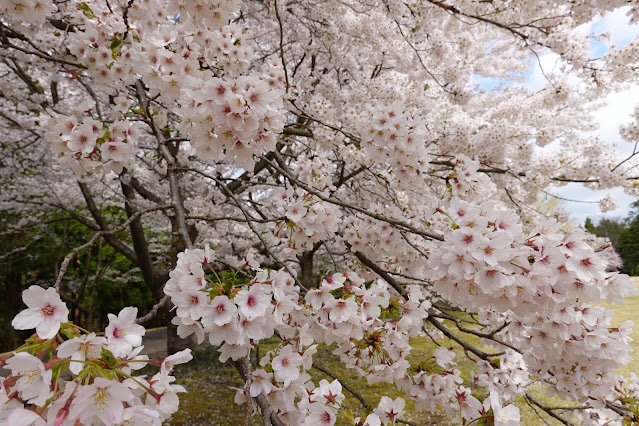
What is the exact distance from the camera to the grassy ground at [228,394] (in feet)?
15.5

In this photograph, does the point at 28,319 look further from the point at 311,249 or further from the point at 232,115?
the point at 311,249

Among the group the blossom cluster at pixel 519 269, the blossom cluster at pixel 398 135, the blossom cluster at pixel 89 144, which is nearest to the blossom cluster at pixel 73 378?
the blossom cluster at pixel 519 269

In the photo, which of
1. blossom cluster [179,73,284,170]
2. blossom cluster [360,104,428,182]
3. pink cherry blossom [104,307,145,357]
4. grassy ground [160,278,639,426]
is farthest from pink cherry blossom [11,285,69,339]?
grassy ground [160,278,639,426]

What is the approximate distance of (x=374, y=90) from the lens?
204 inches

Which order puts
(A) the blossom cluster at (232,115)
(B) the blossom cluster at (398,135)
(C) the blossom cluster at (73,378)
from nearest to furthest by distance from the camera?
1. (C) the blossom cluster at (73,378)
2. (A) the blossom cluster at (232,115)
3. (B) the blossom cluster at (398,135)

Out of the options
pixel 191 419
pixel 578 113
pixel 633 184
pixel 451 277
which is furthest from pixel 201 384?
pixel 578 113

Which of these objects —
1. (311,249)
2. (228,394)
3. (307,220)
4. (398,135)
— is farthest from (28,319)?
(228,394)

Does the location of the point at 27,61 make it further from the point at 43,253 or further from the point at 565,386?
the point at 43,253

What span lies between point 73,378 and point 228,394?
18.2 feet

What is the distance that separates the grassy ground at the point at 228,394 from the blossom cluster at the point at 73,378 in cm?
274

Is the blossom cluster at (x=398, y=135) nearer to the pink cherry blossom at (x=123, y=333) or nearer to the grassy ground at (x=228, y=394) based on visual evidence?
the pink cherry blossom at (x=123, y=333)

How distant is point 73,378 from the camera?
2.82 feet

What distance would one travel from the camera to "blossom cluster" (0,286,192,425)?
29.9 inches

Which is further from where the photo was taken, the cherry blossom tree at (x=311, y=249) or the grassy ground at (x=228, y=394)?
the grassy ground at (x=228, y=394)
